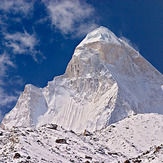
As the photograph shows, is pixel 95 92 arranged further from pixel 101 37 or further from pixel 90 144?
pixel 90 144

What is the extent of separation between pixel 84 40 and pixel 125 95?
3182cm

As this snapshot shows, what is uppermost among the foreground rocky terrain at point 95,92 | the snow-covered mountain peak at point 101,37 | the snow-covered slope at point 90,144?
the snow-covered mountain peak at point 101,37

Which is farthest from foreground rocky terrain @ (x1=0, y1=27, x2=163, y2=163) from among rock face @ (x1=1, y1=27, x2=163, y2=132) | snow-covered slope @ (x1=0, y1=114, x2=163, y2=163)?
snow-covered slope @ (x1=0, y1=114, x2=163, y2=163)

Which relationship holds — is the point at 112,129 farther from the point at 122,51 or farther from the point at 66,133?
the point at 122,51

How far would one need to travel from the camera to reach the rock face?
124 m

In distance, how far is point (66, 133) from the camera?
56.4m

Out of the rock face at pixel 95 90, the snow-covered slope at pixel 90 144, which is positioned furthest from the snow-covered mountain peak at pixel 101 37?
the snow-covered slope at pixel 90 144

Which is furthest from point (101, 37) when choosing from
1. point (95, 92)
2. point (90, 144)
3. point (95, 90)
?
point (90, 144)

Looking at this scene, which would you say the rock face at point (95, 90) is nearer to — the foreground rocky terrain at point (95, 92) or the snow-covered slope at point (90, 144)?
the foreground rocky terrain at point (95, 92)

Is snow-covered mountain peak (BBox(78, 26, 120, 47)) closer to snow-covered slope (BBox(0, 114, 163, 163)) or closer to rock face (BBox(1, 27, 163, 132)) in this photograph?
rock face (BBox(1, 27, 163, 132))

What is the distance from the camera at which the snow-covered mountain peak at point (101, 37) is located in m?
144

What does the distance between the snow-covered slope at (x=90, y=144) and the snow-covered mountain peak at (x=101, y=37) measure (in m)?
77.2

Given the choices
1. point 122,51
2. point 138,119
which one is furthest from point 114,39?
point 138,119

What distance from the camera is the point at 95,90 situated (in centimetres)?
13300
